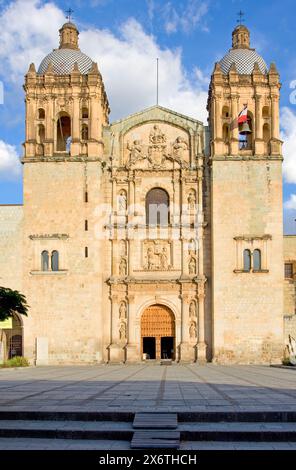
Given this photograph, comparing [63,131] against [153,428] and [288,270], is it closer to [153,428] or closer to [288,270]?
[288,270]

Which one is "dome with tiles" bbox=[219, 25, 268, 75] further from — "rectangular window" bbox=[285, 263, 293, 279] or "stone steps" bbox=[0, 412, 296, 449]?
"stone steps" bbox=[0, 412, 296, 449]

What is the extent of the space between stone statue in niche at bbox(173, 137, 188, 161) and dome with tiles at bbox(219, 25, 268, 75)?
15.4 ft

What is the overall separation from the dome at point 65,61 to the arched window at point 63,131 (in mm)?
2627

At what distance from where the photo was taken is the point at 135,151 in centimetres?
3669

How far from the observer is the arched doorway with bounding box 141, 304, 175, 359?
35.7 metres

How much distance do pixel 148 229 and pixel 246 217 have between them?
17.3ft

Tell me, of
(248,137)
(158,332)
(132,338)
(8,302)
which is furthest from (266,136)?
A: (8,302)

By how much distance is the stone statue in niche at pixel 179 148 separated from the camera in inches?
1438

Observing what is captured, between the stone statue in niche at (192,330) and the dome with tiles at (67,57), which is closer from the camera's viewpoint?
the stone statue in niche at (192,330)

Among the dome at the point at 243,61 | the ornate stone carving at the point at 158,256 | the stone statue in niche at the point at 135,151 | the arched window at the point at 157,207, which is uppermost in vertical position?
the dome at the point at 243,61

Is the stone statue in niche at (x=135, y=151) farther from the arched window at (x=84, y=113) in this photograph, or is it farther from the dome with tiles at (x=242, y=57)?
the dome with tiles at (x=242, y=57)

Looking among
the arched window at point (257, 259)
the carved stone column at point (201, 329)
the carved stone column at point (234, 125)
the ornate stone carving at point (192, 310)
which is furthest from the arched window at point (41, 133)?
the arched window at point (257, 259)

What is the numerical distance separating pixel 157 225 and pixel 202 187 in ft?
10.6

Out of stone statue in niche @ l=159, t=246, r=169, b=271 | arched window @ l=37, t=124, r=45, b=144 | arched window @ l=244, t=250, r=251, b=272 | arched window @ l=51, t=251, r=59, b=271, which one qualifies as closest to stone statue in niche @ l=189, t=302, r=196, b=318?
stone statue in niche @ l=159, t=246, r=169, b=271
